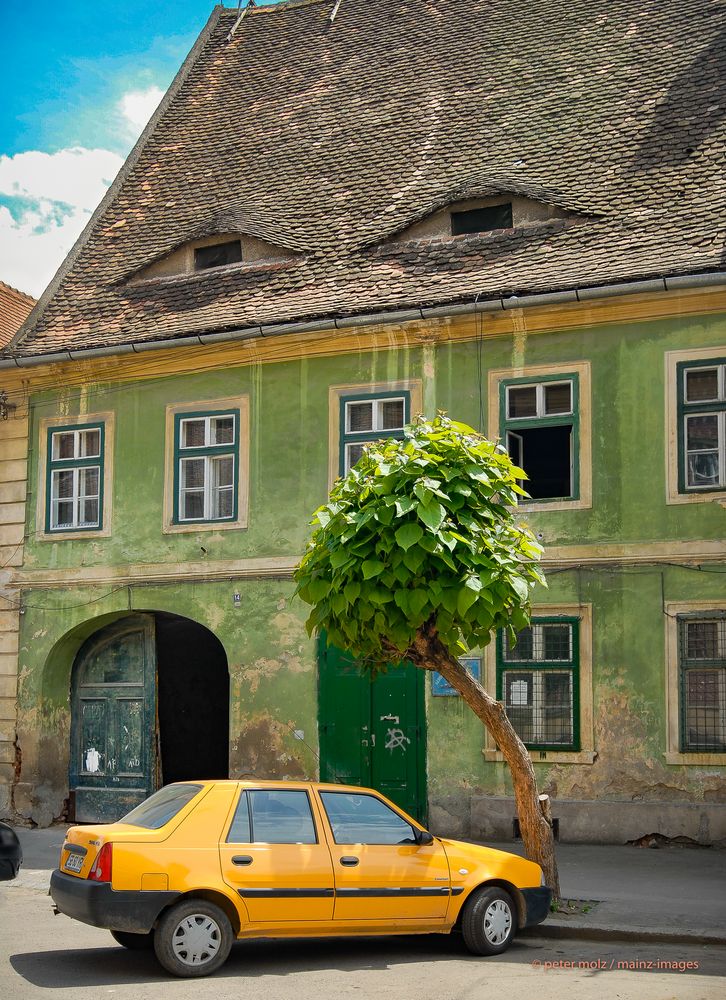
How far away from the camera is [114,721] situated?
19031mm

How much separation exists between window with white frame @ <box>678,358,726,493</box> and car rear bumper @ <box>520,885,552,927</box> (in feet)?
22.0

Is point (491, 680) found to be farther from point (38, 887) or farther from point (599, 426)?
point (38, 887)

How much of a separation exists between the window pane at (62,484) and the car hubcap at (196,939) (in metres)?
11.4

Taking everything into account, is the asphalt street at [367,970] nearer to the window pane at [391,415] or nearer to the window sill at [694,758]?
the window sill at [694,758]

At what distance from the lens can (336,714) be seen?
671 inches

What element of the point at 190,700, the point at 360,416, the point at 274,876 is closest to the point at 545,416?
the point at 360,416

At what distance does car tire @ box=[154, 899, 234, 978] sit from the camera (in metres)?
8.65

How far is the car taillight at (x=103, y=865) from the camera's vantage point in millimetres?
8672

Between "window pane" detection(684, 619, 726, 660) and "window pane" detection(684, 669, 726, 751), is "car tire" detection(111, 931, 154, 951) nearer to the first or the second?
"window pane" detection(684, 669, 726, 751)

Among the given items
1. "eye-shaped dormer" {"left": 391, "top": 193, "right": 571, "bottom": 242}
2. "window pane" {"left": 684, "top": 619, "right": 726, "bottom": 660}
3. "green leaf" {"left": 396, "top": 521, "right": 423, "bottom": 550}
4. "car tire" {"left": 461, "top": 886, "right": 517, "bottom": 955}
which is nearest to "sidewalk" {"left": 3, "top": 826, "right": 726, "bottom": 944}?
"car tire" {"left": 461, "top": 886, "right": 517, "bottom": 955}

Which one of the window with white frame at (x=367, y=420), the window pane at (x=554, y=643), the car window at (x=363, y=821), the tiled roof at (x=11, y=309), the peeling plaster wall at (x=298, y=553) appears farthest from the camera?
the tiled roof at (x=11, y=309)

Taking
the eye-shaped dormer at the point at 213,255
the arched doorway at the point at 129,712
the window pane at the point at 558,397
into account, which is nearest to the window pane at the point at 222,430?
the eye-shaped dormer at the point at 213,255

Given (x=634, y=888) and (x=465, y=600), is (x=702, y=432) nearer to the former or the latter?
(x=634, y=888)

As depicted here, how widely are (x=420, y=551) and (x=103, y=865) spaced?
354 cm
